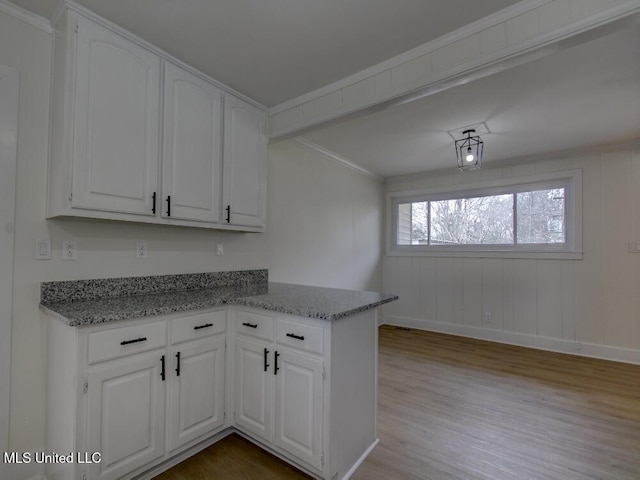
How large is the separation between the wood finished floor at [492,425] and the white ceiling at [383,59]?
2282mm

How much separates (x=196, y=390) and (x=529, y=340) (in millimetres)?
4104

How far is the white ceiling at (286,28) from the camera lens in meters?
1.68

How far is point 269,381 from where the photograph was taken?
191 centimetres

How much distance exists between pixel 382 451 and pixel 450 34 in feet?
8.24

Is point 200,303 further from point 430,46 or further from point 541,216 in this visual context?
point 541,216

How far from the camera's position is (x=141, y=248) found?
2.21m

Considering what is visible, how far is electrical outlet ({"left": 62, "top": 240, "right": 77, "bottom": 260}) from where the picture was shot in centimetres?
186

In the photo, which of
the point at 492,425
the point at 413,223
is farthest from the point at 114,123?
the point at 413,223

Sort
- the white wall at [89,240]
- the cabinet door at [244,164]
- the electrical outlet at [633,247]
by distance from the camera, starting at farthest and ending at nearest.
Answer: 1. the electrical outlet at [633,247]
2. the cabinet door at [244,164]
3. the white wall at [89,240]

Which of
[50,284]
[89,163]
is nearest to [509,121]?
[89,163]

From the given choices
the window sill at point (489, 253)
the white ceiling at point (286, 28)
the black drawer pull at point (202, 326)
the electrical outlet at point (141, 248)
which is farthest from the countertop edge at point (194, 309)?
the window sill at point (489, 253)

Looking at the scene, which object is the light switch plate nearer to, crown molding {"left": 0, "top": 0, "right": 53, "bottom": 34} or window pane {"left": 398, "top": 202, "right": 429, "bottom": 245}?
crown molding {"left": 0, "top": 0, "right": 53, "bottom": 34}

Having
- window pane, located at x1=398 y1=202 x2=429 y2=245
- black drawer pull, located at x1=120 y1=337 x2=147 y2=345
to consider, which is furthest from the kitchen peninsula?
window pane, located at x1=398 y1=202 x2=429 y2=245

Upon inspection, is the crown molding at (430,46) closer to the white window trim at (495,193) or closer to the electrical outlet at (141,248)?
the electrical outlet at (141,248)
